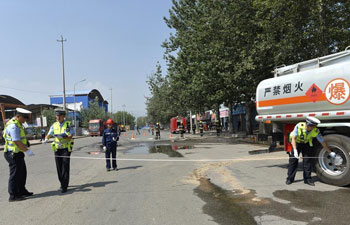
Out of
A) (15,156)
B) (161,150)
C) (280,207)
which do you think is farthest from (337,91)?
(161,150)

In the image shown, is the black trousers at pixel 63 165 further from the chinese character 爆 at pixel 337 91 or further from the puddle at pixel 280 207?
the chinese character 爆 at pixel 337 91

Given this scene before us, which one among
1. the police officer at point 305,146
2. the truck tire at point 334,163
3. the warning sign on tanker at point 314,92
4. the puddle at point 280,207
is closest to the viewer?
the puddle at point 280,207

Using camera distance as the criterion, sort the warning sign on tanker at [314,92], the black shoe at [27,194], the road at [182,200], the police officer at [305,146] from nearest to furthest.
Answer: the road at [182,200] < the black shoe at [27,194] < the police officer at [305,146] < the warning sign on tanker at [314,92]

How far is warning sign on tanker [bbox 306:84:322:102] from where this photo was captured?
6804mm

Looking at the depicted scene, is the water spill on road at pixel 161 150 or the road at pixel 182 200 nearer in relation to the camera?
the road at pixel 182 200

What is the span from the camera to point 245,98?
20922 millimetres

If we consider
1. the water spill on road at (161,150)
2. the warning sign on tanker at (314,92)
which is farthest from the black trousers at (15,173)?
the water spill on road at (161,150)

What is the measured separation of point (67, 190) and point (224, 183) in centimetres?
369

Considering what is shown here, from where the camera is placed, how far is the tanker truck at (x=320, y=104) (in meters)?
6.20

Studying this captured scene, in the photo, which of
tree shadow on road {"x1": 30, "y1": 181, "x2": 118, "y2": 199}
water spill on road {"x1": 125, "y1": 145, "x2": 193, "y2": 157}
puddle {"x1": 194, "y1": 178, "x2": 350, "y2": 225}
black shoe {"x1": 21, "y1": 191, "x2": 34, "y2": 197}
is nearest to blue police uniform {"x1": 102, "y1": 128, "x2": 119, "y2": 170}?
tree shadow on road {"x1": 30, "y1": 181, "x2": 118, "y2": 199}

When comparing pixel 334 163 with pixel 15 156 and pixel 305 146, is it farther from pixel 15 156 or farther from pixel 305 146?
pixel 15 156

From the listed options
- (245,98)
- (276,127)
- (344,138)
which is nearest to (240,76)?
(245,98)

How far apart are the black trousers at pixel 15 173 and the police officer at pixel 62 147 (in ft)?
2.37

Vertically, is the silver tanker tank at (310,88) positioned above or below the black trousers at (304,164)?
above
